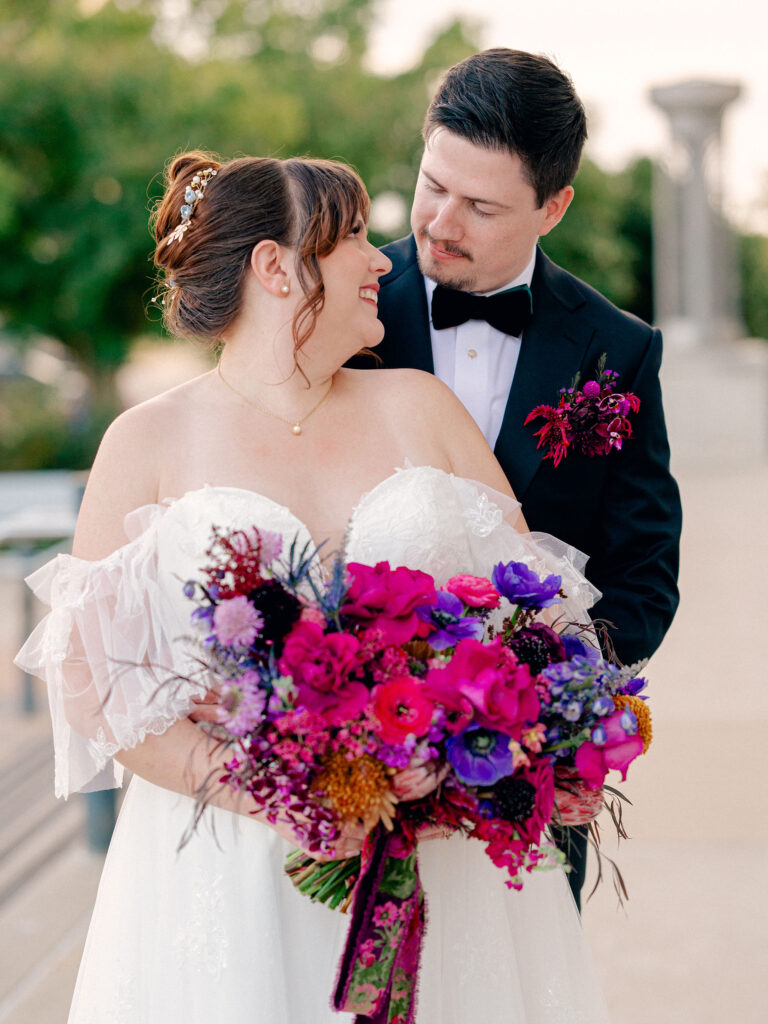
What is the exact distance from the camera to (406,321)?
9.43ft

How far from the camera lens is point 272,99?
1991cm

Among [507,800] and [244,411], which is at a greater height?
[244,411]

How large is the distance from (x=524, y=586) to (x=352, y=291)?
0.73 m

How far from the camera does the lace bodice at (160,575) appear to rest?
2.26m

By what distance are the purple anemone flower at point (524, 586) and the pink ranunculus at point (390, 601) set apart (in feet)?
0.66

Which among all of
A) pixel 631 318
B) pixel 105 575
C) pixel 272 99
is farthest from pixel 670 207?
pixel 105 575

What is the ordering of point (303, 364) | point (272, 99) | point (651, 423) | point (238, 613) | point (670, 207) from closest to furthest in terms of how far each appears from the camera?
point (238, 613) → point (303, 364) → point (651, 423) → point (670, 207) → point (272, 99)

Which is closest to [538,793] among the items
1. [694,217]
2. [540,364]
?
[540,364]

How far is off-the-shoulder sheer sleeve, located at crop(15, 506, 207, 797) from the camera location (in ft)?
7.41

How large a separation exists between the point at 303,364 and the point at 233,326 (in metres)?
0.19

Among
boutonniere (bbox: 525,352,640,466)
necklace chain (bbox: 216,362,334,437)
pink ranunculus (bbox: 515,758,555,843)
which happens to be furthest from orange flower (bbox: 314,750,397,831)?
boutonniere (bbox: 525,352,640,466)

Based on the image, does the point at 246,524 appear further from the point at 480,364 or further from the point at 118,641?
the point at 480,364

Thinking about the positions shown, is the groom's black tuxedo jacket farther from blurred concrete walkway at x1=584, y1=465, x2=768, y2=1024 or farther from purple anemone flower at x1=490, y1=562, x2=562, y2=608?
blurred concrete walkway at x1=584, y1=465, x2=768, y2=1024

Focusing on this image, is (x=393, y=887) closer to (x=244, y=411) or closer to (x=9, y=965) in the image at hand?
(x=244, y=411)
